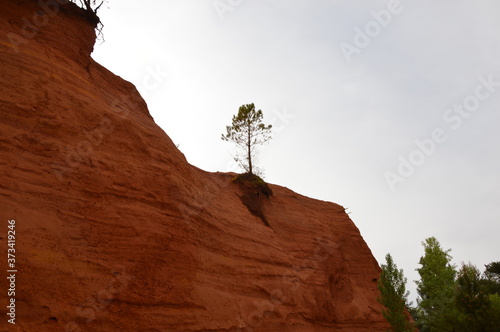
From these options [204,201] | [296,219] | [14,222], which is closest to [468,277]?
[296,219]

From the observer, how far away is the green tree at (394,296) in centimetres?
1627

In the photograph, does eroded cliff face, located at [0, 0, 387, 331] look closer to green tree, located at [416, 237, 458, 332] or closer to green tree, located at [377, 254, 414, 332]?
green tree, located at [377, 254, 414, 332]

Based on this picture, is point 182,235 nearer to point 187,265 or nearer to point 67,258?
point 187,265

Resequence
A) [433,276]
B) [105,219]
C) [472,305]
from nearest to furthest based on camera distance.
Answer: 1. [105,219]
2. [472,305]
3. [433,276]

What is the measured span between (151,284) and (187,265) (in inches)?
67.8

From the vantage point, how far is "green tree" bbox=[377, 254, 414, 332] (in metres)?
16.3

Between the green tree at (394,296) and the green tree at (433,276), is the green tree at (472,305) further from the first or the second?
the green tree at (433,276)

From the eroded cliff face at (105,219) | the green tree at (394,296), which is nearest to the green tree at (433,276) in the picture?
the green tree at (394,296)

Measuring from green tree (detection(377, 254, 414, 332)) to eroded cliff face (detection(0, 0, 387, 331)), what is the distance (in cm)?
335

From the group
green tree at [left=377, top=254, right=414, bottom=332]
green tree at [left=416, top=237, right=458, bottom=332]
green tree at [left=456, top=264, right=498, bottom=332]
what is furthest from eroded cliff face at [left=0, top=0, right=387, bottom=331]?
green tree at [left=416, top=237, right=458, bottom=332]

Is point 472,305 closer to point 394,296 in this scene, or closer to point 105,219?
point 394,296

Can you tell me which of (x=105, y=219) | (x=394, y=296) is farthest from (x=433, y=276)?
(x=105, y=219)

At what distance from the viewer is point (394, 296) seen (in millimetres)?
16828

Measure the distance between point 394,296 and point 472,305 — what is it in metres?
3.23
